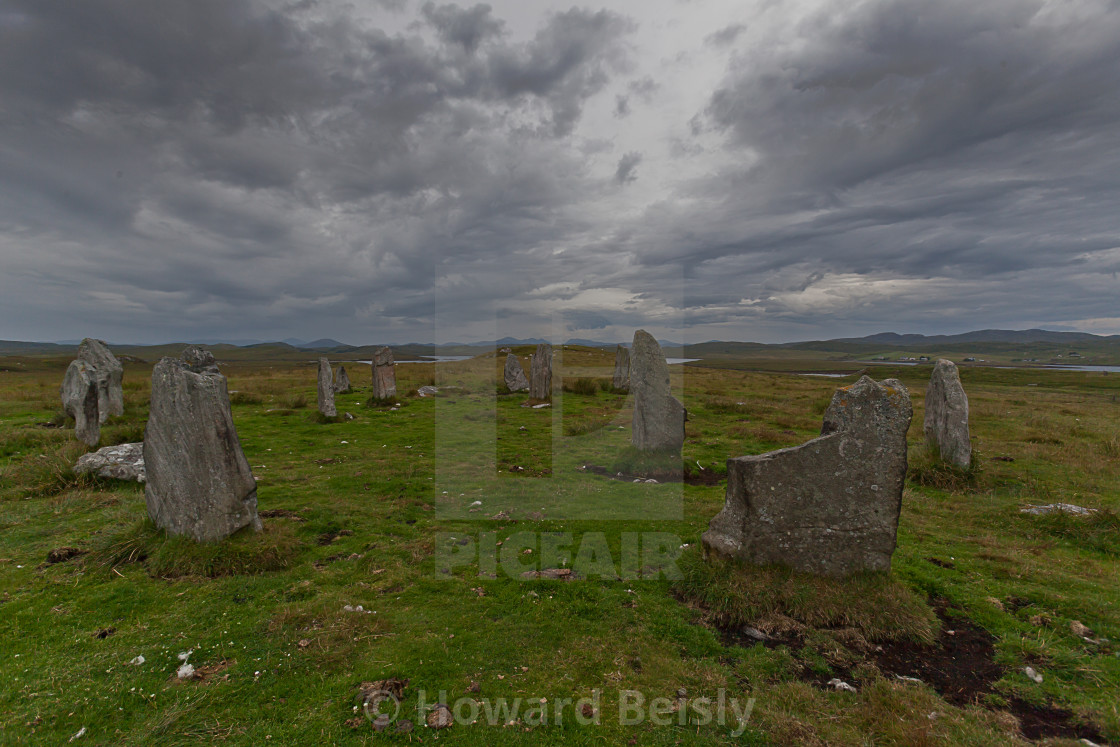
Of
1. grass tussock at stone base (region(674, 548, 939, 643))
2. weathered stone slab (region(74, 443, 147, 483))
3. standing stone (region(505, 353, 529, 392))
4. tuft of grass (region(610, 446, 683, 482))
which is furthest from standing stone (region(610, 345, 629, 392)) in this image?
weathered stone slab (region(74, 443, 147, 483))

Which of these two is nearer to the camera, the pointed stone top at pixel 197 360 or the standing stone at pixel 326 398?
the pointed stone top at pixel 197 360

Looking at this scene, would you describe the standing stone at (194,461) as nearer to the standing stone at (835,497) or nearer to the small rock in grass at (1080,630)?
the standing stone at (835,497)

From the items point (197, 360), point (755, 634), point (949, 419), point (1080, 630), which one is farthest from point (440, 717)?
point (949, 419)

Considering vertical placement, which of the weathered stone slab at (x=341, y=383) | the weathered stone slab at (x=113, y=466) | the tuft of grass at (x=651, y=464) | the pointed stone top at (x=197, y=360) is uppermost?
the pointed stone top at (x=197, y=360)

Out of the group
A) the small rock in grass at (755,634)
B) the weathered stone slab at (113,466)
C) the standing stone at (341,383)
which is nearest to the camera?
the small rock in grass at (755,634)

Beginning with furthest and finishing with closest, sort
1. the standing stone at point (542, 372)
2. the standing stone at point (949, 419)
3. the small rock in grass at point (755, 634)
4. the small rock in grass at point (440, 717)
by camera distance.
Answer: the standing stone at point (542, 372) < the standing stone at point (949, 419) < the small rock in grass at point (755, 634) < the small rock in grass at point (440, 717)

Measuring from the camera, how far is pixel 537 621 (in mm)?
5492

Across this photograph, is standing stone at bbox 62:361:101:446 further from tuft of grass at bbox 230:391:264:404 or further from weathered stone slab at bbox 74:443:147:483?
tuft of grass at bbox 230:391:264:404

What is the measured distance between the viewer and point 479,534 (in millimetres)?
8273

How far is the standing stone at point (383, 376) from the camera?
2323 cm

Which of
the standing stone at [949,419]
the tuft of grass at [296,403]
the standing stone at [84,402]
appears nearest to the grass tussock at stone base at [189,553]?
the standing stone at [84,402]

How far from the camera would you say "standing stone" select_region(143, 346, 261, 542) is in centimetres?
668

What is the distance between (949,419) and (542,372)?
1696 centimetres

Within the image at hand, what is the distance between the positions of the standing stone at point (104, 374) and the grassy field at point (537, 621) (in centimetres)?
582
